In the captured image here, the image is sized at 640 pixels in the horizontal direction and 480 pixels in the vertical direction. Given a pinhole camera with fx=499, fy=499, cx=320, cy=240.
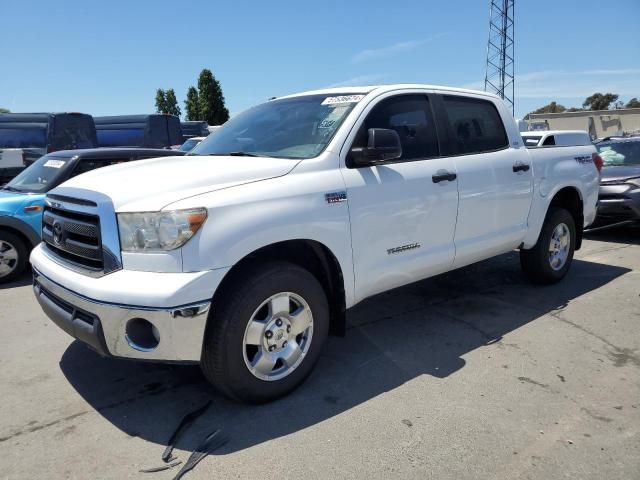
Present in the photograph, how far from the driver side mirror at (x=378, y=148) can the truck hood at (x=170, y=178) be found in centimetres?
44

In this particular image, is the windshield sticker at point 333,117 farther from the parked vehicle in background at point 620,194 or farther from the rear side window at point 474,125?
the parked vehicle in background at point 620,194

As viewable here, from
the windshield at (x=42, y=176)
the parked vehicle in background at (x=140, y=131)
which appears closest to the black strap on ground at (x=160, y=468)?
the windshield at (x=42, y=176)

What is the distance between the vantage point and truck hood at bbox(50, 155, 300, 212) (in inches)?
107

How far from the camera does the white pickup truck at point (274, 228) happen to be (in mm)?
2643

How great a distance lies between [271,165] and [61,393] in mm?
2015

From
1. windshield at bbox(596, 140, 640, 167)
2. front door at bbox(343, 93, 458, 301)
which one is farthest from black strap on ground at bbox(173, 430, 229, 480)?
windshield at bbox(596, 140, 640, 167)

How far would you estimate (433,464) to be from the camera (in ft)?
8.32

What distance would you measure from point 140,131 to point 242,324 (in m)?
17.1

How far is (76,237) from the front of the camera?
3.03 m

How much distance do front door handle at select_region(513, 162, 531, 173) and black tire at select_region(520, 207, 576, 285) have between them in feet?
2.47

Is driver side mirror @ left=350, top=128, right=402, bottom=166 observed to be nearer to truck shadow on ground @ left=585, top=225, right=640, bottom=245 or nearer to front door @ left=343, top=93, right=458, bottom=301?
front door @ left=343, top=93, right=458, bottom=301

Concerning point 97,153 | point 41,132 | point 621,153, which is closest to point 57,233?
point 97,153

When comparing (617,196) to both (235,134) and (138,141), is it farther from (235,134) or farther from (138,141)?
(138,141)

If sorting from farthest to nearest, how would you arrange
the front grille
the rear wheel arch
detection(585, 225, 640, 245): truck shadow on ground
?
detection(585, 225, 640, 245): truck shadow on ground
the rear wheel arch
the front grille
